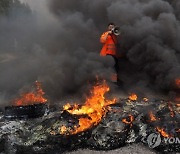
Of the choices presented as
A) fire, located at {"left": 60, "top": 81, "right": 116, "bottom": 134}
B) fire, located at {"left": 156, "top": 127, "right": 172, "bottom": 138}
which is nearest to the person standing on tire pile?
fire, located at {"left": 60, "top": 81, "right": 116, "bottom": 134}

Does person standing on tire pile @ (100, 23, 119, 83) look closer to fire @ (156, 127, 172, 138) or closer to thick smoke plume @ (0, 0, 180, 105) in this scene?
thick smoke plume @ (0, 0, 180, 105)

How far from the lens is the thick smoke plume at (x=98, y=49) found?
46.1 ft

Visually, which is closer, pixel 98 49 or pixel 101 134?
pixel 101 134

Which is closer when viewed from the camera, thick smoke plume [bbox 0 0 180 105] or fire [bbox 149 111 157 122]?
fire [bbox 149 111 157 122]

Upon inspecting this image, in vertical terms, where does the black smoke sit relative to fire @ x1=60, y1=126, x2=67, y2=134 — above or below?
above

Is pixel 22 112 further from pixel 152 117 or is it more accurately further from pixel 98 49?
pixel 98 49

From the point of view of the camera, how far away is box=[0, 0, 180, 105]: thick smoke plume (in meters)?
14.0

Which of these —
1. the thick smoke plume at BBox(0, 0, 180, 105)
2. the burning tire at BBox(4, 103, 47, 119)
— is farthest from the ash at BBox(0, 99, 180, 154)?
the thick smoke plume at BBox(0, 0, 180, 105)

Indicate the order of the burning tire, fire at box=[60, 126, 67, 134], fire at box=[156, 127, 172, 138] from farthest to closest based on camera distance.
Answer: the burning tire, fire at box=[60, 126, 67, 134], fire at box=[156, 127, 172, 138]

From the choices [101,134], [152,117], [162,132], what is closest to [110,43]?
[152,117]

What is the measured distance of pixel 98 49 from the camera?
17.5 m

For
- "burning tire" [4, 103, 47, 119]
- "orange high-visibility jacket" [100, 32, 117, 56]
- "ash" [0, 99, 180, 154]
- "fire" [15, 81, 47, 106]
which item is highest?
"orange high-visibility jacket" [100, 32, 117, 56]

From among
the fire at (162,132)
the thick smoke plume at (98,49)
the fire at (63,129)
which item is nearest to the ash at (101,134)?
the fire at (162,132)

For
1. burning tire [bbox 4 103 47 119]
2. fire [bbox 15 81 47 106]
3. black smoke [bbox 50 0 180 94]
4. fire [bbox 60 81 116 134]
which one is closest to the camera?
fire [bbox 60 81 116 134]
